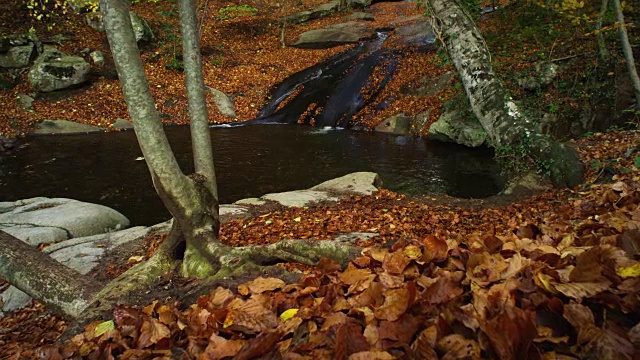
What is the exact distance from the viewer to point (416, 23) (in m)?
24.8

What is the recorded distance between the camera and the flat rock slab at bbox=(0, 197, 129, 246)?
6.38 m

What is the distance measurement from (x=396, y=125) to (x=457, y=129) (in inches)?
111

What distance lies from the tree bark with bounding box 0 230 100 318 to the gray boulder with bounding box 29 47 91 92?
16592 mm

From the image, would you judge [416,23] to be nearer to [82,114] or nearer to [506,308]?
[82,114]

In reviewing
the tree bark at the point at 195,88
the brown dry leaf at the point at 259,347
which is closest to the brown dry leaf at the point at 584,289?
the brown dry leaf at the point at 259,347

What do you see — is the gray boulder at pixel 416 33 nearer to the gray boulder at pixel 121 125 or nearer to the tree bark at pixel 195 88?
the gray boulder at pixel 121 125

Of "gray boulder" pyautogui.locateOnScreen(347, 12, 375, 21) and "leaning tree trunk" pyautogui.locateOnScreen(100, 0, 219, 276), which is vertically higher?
"gray boulder" pyautogui.locateOnScreen(347, 12, 375, 21)

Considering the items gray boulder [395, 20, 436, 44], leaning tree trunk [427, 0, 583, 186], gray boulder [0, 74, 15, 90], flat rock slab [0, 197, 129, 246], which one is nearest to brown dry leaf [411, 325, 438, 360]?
leaning tree trunk [427, 0, 583, 186]

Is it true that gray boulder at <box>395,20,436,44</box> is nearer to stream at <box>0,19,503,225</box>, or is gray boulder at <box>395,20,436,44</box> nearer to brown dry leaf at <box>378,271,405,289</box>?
stream at <box>0,19,503,225</box>

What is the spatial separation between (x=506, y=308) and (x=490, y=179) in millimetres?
9822

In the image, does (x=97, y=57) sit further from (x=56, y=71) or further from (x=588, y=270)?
(x=588, y=270)

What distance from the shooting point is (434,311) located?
1.42 m

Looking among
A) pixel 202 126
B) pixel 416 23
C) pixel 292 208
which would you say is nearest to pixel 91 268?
pixel 202 126

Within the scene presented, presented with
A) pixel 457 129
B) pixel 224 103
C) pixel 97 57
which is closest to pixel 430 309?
pixel 457 129
